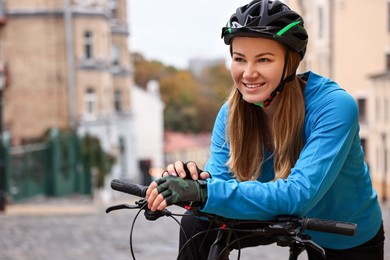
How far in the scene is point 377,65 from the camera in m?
37.0

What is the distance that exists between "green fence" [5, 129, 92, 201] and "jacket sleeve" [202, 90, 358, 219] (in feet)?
55.9

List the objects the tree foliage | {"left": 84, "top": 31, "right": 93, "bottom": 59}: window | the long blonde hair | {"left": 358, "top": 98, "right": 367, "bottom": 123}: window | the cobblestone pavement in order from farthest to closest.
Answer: the tree foliage → {"left": 84, "top": 31, "right": 93, "bottom": 59}: window → {"left": 358, "top": 98, "right": 367, "bottom": 123}: window → the cobblestone pavement → the long blonde hair

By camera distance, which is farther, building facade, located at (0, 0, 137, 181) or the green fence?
building facade, located at (0, 0, 137, 181)

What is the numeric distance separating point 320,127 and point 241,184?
12.7 inches

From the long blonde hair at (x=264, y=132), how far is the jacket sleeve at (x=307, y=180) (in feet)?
0.22

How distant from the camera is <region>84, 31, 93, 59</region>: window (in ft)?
118

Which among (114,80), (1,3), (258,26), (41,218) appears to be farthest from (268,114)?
(114,80)

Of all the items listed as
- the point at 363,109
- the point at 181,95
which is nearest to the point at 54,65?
the point at 363,109

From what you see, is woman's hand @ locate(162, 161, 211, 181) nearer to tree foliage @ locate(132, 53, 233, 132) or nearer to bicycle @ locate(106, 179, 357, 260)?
bicycle @ locate(106, 179, 357, 260)

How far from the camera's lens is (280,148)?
260 centimetres

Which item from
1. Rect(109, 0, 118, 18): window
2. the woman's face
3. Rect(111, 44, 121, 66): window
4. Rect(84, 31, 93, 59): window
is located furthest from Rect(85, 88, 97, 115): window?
the woman's face

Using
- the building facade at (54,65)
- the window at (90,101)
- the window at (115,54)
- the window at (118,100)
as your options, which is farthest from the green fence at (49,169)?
the window at (118,100)

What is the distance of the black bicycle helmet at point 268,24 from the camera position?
2.47 m

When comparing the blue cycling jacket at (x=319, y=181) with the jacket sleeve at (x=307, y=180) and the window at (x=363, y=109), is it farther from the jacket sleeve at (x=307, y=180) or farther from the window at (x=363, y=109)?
the window at (x=363, y=109)
